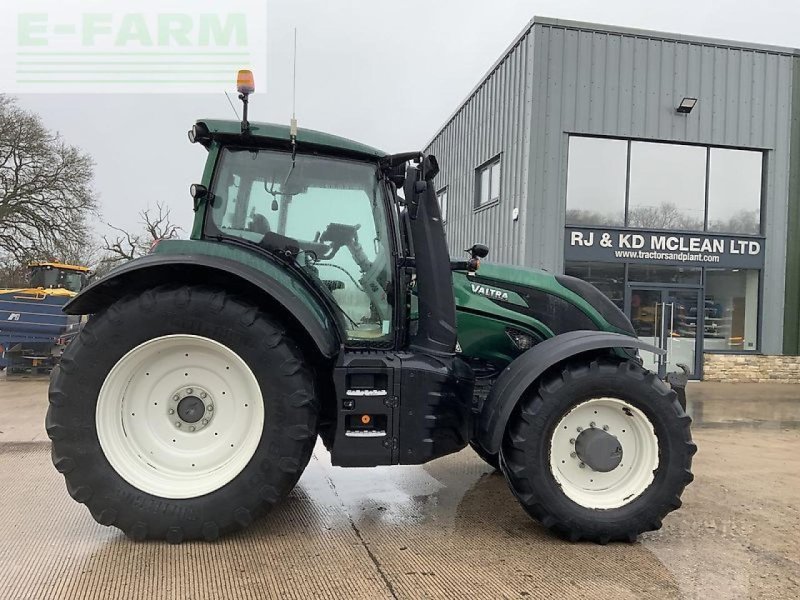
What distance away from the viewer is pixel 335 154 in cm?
346

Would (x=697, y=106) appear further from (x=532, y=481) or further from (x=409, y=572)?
(x=409, y=572)

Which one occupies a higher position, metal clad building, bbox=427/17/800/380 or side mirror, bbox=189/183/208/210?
metal clad building, bbox=427/17/800/380

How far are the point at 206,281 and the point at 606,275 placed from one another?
9.56 m

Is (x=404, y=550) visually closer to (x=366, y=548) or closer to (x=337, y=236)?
(x=366, y=548)

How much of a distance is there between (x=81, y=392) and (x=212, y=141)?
1.56 meters

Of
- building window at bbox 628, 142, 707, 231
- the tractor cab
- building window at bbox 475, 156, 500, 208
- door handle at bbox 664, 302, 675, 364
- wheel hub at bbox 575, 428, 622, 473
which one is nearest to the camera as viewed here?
wheel hub at bbox 575, 428, 622, 473

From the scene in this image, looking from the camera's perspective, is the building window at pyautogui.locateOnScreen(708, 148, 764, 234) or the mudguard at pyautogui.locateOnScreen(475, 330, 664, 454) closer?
the mudguard at pyautogui.locateOnScreen(475, 330, 664, 454)

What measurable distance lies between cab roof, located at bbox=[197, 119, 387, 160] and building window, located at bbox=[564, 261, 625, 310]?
8.51 metres

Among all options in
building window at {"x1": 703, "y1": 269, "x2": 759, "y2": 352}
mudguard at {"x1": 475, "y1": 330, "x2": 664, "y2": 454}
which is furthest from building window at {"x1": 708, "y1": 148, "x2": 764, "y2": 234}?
mudguard at {"x1": 475, "y1": 330, "x2": 664, "y2": 454}

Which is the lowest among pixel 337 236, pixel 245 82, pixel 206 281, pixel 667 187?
pixel 206 281

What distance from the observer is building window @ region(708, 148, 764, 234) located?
1159 cm

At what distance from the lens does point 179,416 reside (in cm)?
328

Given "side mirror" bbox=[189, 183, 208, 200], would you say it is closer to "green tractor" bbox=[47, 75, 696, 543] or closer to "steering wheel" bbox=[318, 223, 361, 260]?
"green tractor" bbox=[47, 75, 696, 543]

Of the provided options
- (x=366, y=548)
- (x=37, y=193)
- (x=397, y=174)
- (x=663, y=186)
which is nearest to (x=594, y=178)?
(x=663, y=186)
